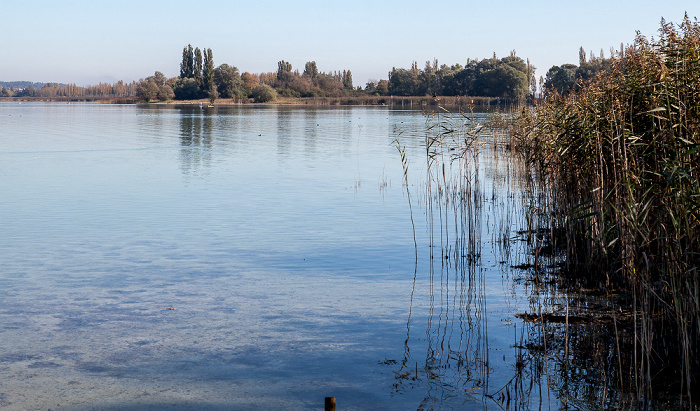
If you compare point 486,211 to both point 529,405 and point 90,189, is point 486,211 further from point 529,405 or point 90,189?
point 90,189

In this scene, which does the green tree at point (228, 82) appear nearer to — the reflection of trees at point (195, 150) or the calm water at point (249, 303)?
the reflection of trees at point (195, 150)

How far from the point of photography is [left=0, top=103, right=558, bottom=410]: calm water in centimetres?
499

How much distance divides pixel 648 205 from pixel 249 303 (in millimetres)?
4194

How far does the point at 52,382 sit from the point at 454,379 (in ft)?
10.3

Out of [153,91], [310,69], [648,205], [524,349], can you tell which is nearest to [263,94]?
[153,91]

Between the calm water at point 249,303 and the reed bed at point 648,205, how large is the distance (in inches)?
36.0

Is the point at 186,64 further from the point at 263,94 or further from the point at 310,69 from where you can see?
the point at 310,69

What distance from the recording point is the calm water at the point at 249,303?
499 cm

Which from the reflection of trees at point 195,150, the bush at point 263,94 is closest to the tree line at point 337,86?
the bush at point 263,94

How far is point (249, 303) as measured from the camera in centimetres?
721

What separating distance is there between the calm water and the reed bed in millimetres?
915

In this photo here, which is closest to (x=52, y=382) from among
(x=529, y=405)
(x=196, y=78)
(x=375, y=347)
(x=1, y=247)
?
(x=375, y=347)

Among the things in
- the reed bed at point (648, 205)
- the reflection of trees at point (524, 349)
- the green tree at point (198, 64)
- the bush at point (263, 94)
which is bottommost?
the reflection of trees at point (524, 349)

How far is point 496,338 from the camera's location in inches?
237
